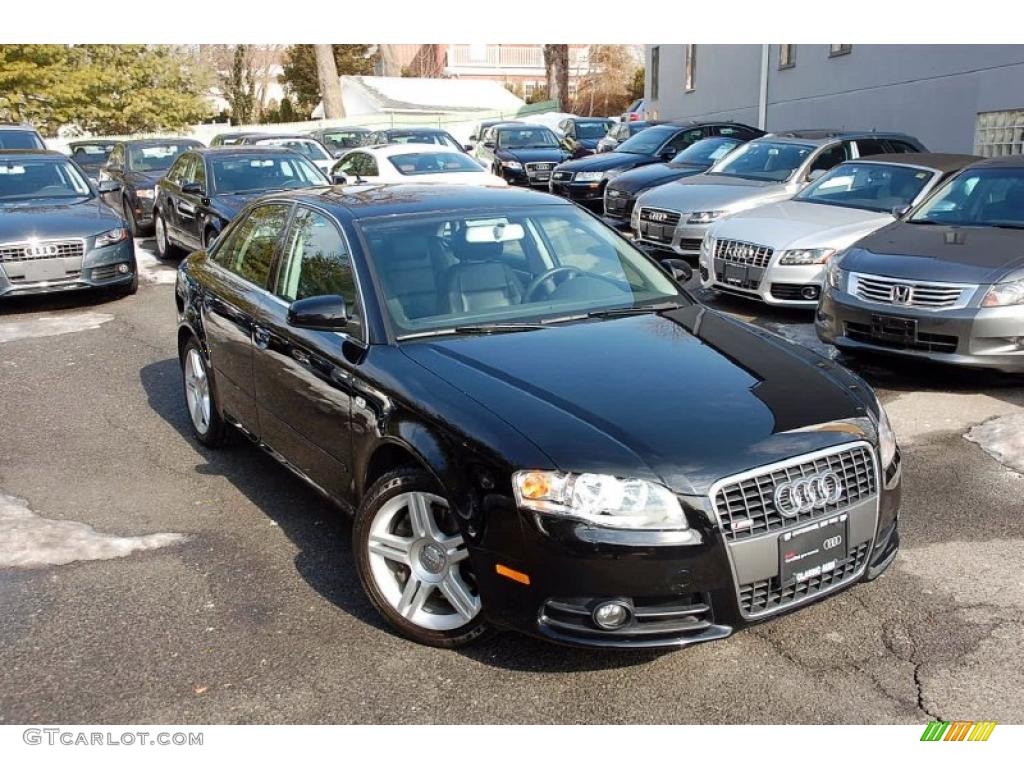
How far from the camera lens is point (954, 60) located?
17422 mm

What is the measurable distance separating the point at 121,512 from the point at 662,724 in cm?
323

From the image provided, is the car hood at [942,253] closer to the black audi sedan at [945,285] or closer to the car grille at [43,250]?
the black audi sedan at [945,285]

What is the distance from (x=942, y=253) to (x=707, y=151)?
8.70 meters

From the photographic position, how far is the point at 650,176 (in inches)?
588

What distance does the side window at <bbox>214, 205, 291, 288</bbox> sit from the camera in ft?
17.6

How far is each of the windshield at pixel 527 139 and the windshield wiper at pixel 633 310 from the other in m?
18.5

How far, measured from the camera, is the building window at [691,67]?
28.6 meters

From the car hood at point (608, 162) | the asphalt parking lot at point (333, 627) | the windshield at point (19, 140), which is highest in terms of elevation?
the windshield at point (19, 140)

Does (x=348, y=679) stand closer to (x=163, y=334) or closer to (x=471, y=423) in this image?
(x=471, y=423)

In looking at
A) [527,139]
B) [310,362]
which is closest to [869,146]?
[310,362]

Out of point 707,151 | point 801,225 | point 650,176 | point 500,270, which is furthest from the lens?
point 707,151

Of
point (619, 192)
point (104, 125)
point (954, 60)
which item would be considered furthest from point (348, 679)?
point (104, 125)

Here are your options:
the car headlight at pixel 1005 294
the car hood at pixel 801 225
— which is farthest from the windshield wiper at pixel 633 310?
the car hood at pixel 801 225

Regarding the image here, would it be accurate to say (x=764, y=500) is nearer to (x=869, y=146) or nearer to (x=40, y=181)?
(x=869, y=146)
